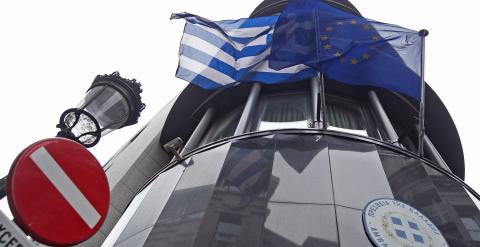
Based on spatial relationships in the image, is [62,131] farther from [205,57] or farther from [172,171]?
[205,57]

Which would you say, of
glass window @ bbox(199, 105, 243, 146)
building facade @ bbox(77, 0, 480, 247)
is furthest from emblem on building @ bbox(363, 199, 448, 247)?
glass window @ bbox(199, 105, 243, 146)

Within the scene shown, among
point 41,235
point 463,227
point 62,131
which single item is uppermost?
point 62,131

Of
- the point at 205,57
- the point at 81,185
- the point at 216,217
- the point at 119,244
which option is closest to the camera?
the point at 81,185

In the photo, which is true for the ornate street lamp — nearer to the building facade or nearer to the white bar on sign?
the white bar on sign

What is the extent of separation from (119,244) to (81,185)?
3.73 m

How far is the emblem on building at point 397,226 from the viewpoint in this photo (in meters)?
5.85

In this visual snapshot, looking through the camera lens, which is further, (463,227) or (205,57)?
(205,57)

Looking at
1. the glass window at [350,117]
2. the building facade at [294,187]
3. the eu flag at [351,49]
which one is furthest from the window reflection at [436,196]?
the glass window at [350,117]

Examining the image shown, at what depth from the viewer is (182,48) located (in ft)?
38.0

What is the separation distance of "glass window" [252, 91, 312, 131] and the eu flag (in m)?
1.61

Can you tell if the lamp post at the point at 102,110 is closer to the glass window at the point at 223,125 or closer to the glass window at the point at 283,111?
the glass window at the point at 283,111

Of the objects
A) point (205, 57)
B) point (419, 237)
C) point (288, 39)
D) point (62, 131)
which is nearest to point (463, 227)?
point (419, 237)

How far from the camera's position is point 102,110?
6105 millimetres

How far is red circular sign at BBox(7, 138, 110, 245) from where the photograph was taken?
327cm
